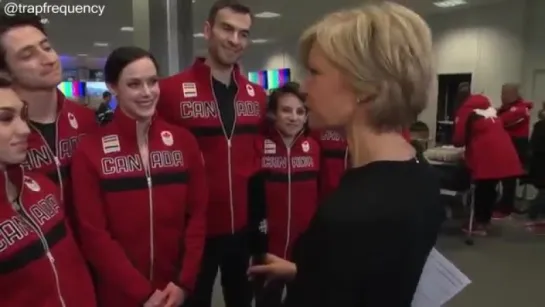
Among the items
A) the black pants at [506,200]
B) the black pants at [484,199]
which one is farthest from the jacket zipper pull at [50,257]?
the black pants at [506,200]

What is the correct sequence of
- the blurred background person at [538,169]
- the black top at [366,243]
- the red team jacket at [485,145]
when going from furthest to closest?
the blurred background person at [538,169], the red team jacket at [485,145], the black top at [366,243]

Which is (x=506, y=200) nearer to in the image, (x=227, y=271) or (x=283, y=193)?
(x=283, y=193)

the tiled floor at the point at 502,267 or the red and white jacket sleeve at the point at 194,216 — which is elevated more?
the red and white jacket sleeve at the point at 194,216

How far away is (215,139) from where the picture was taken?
2.09m

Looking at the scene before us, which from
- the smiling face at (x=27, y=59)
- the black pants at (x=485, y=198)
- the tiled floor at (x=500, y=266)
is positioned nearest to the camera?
the smiling face at (x=27, y=59)

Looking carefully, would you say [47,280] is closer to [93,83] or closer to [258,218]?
[258,218]

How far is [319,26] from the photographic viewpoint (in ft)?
2.67

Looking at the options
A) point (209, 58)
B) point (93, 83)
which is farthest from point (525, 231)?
point (93, 83)

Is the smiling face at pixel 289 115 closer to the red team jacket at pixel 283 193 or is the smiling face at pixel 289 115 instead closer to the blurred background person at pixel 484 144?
the red team jacket at pixel 283 193

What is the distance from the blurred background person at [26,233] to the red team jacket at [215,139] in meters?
0.70

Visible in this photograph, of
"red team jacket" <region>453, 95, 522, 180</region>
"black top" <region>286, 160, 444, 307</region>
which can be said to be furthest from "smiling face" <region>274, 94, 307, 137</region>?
"red team jacket" <region>453, 95, 522, 180</region>

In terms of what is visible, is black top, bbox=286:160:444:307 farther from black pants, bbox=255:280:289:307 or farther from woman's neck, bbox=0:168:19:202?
black pants, bbox=255:280:289:307

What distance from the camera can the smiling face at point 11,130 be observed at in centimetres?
135

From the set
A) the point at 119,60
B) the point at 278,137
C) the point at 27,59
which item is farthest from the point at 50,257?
the point at 278,137
